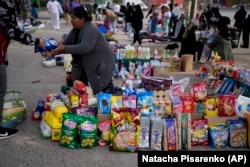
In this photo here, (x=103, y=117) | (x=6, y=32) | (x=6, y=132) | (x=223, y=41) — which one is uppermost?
(x=6, y=32)

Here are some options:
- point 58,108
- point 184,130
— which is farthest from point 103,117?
point 184,130

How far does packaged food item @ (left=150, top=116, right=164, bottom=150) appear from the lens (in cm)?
420

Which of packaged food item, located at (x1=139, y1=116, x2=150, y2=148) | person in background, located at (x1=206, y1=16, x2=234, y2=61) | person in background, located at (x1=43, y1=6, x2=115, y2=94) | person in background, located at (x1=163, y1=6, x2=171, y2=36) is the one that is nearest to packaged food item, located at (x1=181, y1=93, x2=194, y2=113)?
packaged food item, located at (x1=139, y1=116, x2=150, y2=148)

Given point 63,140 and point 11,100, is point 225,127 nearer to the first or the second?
point 63,140

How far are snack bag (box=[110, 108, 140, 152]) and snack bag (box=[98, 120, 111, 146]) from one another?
126 millimetres

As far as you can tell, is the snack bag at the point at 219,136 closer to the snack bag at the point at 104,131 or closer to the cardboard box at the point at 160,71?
the snack bag at the point at 104,131

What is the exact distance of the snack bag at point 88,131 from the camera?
4184mm

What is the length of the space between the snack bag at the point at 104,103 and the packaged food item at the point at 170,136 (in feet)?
2.46

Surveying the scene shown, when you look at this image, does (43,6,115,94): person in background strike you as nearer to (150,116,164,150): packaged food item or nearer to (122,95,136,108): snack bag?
(122,95,136,108): snack bag

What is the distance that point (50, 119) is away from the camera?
456 cm

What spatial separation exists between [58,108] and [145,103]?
3.69 feet

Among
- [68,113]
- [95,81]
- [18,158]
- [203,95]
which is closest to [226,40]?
[203,95]

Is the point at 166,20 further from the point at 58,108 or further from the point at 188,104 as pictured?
the point at 58,108

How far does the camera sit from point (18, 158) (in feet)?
13.5
